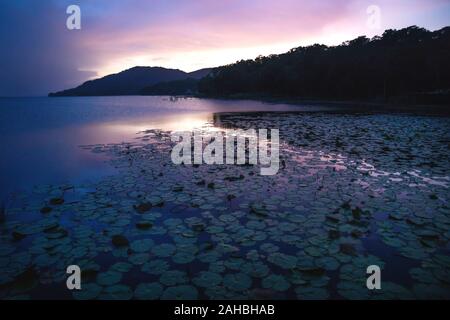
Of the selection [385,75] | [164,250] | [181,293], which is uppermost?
[385,75]

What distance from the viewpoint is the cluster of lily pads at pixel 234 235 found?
4.13 meters

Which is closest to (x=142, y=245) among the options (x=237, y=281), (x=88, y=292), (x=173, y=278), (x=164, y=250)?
(x=164, y=250)

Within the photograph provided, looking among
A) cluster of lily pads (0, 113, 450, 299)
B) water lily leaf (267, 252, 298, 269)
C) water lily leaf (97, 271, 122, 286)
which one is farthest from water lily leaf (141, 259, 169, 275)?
water lily leaf (267, 252, 298, 269)

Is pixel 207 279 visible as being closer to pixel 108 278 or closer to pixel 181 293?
pixel 181 293

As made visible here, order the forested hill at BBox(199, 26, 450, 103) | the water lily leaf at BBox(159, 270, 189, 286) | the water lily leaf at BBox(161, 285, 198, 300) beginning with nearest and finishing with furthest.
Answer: the water lily leaf at BBox(161, 285, 198, 300) → the water lily leaf at BBox(159, 270, 189, 286) → the forested hill at BBox(199, 26, 450, 103)

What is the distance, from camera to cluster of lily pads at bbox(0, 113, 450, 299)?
4.13 meters

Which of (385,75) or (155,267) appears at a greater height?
(385,75)

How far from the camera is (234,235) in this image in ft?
18.3

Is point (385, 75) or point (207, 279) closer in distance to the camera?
point (207, 279)

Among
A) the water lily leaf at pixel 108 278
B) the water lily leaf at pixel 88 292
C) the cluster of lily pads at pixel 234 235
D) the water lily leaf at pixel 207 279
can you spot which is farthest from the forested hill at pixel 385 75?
the water lily leaf at pixel 88 292

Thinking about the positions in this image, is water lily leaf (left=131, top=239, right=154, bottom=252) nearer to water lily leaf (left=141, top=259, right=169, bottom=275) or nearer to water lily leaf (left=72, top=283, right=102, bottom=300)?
water lily leaf (left=141, top=259, right=169, bottom=275)
